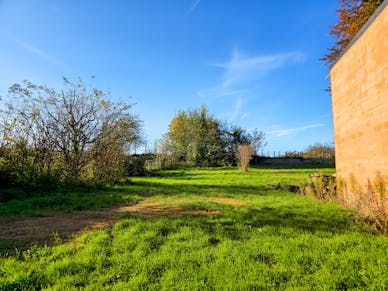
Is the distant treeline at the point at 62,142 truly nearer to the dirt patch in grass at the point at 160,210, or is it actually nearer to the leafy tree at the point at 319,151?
the dirt patch in grass at the point at 160,210

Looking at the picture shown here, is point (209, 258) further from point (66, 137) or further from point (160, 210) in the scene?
point (66, 137)

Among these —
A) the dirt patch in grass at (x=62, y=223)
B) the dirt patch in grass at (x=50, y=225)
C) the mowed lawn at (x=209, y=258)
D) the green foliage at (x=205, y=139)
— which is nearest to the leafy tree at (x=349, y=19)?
the mowed lawn at (x=209, y=258)

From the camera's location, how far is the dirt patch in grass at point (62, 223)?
3.80 meters

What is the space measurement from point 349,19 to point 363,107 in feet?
30.5

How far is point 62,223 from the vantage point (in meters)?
4.67

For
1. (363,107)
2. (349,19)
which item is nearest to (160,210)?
(363,107)

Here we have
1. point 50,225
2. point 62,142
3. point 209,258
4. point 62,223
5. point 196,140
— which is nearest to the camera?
point 209,258

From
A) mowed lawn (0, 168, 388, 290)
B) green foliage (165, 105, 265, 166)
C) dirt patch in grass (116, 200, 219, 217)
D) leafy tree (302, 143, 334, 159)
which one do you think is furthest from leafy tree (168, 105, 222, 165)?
mowed lawn (0, 168, 388, 290)

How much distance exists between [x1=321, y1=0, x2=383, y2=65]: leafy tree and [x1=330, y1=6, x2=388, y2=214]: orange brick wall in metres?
6.18

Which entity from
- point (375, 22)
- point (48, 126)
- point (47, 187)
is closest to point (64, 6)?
point (48, 126)

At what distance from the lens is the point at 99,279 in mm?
2400

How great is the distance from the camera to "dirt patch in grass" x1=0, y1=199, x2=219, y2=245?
3799 millimetres

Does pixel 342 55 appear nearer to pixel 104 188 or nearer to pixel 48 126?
pixel 104 188

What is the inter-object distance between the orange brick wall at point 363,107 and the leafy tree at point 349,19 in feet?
20.3
